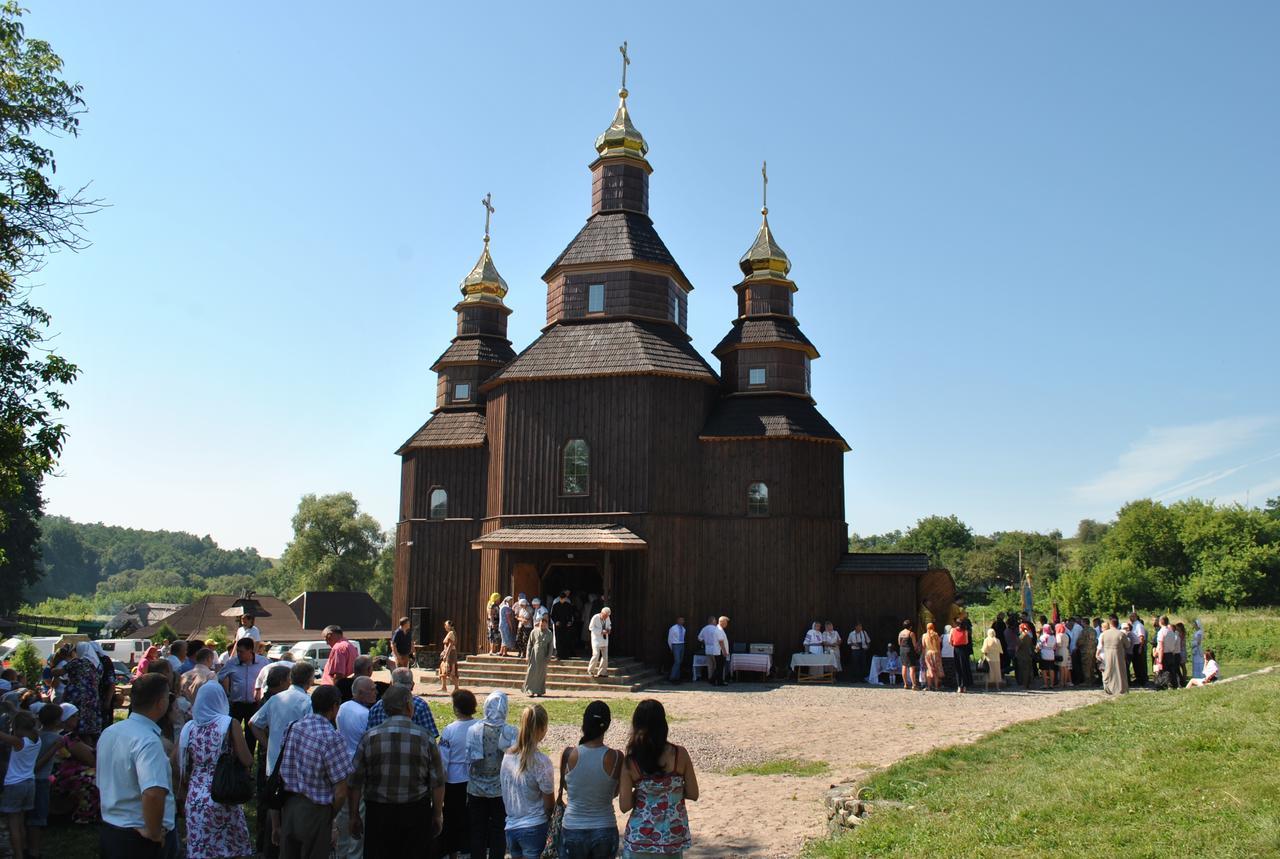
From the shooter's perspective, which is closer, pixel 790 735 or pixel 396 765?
pixel 396 765

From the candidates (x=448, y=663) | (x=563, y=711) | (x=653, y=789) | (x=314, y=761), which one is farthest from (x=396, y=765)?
(x=448, y=663)

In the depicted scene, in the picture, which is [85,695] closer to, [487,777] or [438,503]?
[487,777]

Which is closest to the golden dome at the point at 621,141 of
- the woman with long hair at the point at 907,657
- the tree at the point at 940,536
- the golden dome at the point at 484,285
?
the golden dome at the point at 484,285

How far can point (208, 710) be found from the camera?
6.66m

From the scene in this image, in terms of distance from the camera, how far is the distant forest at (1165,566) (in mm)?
59781

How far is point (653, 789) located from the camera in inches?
200

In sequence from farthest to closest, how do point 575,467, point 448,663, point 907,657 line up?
point 575,467
point 907,657
point 448,663

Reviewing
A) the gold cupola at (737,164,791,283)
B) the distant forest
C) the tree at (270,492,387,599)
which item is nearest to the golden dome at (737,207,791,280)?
the gold cupola at (737,164,791,283)

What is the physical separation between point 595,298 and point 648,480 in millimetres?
5260

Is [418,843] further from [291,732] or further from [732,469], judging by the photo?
[732,469]

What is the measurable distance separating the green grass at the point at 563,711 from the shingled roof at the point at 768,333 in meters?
10.9

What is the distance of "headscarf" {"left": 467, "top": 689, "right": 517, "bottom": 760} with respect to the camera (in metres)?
6.48

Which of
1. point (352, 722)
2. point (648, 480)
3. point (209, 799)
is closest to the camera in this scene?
point (209, 799)

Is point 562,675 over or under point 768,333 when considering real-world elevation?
under
